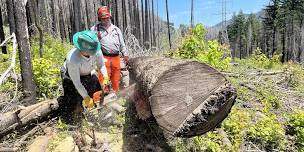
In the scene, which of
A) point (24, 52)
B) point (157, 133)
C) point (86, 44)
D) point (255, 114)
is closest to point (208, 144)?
point (157, 133)

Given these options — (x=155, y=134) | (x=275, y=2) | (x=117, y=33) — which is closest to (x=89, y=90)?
(x=155, y=134)

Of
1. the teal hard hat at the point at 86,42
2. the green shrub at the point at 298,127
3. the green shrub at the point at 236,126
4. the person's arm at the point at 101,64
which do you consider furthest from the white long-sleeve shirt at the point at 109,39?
the green shrub at the point at 298,127

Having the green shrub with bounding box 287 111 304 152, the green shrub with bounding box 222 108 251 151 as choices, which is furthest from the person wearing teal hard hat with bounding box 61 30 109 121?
the green shrub with bounding box 287 111 304 152

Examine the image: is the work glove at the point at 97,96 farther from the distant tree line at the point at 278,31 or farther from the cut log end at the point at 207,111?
the distant tree line at the point at 278,31

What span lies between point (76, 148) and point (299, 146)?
3493mm

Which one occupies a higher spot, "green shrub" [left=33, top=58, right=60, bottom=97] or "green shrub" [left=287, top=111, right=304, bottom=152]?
"green shrub" [left=33, top=58, right=60, bottom=97]

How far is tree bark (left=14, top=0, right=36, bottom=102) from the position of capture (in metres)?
6.48

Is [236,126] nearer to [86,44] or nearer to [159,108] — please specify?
[159,108]

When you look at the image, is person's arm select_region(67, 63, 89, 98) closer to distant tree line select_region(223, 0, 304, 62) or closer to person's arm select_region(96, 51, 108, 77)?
person's arm select_region(96, 51, 108, 77)

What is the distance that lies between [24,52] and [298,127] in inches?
184

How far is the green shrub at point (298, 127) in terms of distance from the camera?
6340 millimetres

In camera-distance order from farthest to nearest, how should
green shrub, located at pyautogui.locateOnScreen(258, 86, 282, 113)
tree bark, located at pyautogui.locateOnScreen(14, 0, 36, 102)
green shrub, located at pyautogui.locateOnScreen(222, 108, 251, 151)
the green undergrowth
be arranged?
1. green shrub, located at pyautogui.locateOnScreen(258, 86, 282, 113)
2. tree bark, located at pyautogui.locateOnScreen(14, 0, 36, 102)
3. green shrub, located at pyautogui.locateOnScreen(222, 108, 251, 151)
4. the green undergrowth

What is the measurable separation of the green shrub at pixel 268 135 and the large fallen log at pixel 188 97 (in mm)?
1861

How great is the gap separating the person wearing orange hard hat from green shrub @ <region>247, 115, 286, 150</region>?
258 cm
